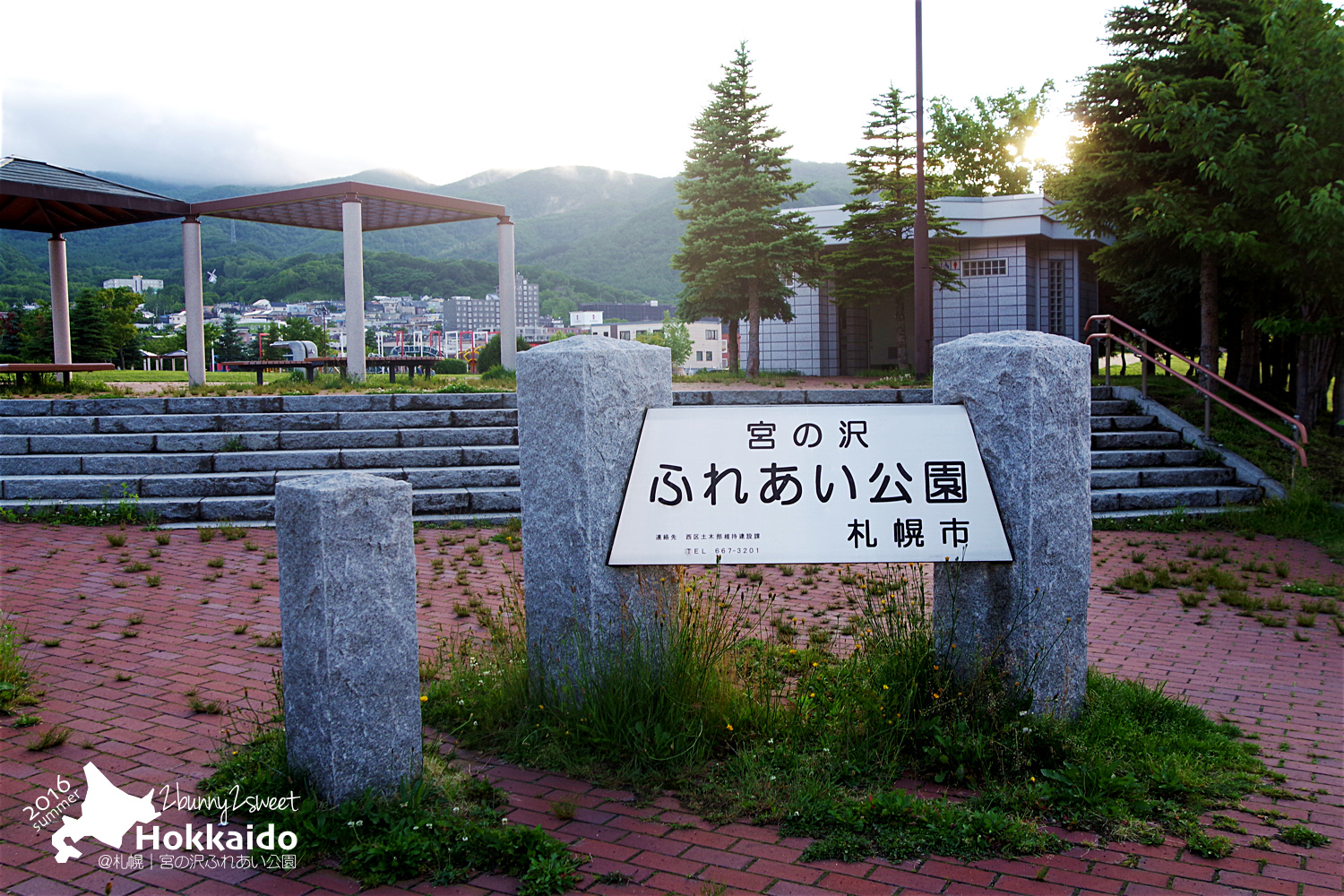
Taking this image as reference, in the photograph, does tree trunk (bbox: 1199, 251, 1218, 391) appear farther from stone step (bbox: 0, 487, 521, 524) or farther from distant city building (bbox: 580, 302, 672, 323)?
distant city building (bbox: 580, 302, 672, 323)

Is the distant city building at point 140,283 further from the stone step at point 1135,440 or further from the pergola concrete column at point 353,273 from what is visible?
the stone step at point 1135,440

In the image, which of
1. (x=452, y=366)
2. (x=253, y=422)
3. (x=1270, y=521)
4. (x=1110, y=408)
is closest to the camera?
(x=1270, y=521)

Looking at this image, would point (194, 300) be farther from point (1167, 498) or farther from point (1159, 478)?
point (1167, 498)

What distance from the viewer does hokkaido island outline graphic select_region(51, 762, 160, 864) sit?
3252 millimetres

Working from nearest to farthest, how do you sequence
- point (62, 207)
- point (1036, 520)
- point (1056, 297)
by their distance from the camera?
point (1036, 520) → point (62, 207) → point (1056, 297)

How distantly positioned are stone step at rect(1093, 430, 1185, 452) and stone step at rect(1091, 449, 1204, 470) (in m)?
0.27

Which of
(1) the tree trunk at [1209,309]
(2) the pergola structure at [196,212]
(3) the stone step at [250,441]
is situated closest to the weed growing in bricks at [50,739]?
(3) the stone step at [250,441]

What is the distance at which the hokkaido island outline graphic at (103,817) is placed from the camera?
3.25 m

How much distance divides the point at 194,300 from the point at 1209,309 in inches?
685

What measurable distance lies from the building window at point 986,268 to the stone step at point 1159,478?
14450 millimetres

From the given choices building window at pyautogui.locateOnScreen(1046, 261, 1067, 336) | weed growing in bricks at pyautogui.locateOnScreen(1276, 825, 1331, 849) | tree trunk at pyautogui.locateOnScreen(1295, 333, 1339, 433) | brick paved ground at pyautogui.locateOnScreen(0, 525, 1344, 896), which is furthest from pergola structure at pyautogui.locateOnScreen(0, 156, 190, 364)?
building window at pyautogui.locateOnScreen(1046, 261, 1067, 336)

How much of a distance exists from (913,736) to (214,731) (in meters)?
3.09

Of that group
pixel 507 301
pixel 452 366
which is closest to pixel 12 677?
pixel 507 301

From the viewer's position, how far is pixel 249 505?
9.40 m
